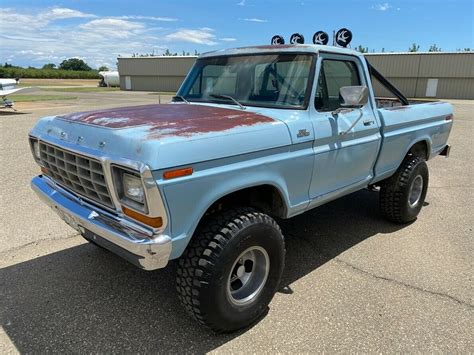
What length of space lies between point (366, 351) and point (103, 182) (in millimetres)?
2085

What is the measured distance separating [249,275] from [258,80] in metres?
1.75

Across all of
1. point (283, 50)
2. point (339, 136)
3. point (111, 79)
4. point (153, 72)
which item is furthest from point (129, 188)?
point (111, 79)

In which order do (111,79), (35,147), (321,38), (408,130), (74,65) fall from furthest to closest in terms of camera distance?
(74,65) → (111,79) → (408,130) → (321,38) → (35,147)

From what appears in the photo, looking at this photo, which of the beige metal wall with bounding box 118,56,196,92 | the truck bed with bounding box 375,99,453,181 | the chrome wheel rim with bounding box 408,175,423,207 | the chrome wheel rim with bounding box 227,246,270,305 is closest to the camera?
the chrome wheel rim with bounding box 227,246,270,305

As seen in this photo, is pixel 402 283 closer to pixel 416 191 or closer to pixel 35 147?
pixel 416 191

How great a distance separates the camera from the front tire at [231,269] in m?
2.59

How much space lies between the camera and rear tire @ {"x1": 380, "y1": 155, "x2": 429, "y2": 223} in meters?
4.69

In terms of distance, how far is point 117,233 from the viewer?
2467 millimetres

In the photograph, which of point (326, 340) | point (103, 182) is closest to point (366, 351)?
point (326, 340)

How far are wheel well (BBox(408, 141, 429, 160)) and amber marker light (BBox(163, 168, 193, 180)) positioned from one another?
3.54 m

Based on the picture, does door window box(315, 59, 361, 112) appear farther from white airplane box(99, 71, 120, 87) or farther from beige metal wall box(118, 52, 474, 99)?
white airplane box(99, 71, 120, 87)

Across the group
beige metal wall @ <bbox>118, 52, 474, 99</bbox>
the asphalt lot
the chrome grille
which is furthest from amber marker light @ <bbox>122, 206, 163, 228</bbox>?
beige metal wall @ <bbox>118, 52, 474, 99</bbox>

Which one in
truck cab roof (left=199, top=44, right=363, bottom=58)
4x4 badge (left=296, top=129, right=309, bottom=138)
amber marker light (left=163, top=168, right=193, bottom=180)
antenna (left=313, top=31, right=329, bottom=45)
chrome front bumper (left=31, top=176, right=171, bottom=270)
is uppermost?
antenna (left=313, top=31, right=329, bottom=45)

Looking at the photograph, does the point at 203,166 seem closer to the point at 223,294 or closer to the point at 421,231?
the point at 223,294
